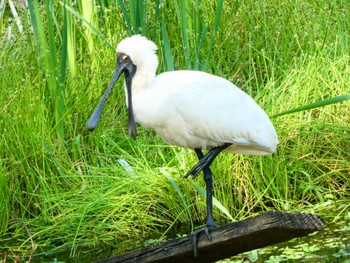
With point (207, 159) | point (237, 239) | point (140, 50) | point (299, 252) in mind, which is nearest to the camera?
point (237, 239)

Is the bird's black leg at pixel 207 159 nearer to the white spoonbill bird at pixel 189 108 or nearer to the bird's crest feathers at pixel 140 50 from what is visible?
the white spoonbill bird at pixel 189 108

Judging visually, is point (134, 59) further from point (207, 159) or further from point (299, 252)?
point (299, 252)

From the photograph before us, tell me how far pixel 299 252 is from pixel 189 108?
1.15m

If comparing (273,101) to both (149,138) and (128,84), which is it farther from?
→ (128,84)

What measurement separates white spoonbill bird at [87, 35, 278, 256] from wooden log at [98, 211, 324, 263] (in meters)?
0.50

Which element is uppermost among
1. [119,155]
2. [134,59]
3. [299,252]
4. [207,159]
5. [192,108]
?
[134,59]

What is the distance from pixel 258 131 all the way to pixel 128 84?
701 mm

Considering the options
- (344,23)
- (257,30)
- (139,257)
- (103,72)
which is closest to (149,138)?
(103,72)

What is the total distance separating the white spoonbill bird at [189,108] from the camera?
16.4ft

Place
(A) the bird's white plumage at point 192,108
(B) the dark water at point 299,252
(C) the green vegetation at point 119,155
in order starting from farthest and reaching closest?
(C) the green vegetation at point 119,155 → (B) the dark water at point 299,252 → (A) the bird's white plumage at point 192,108

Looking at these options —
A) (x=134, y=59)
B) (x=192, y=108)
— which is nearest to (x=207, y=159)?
(x=192, y=108)

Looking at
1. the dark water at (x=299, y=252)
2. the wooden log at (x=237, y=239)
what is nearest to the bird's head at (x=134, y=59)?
the wooden log at (x=237, y=239)

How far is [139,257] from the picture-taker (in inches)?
171

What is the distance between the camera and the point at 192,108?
5.05m
